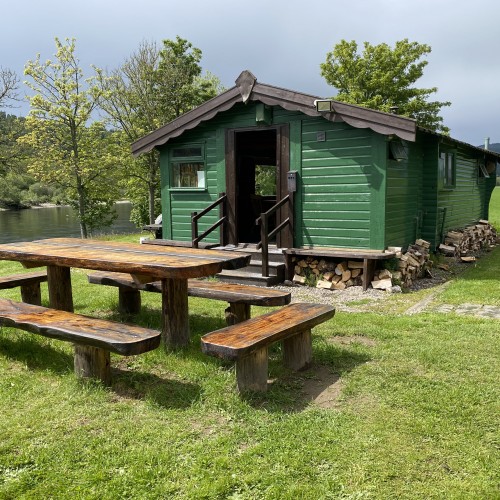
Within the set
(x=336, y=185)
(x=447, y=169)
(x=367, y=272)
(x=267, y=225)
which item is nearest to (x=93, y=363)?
(x=267, y=225)

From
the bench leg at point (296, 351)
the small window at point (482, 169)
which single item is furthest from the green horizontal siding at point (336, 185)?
the small window at point (482, 169)

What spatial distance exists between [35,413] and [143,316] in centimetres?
245

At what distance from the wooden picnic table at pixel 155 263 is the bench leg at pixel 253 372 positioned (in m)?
0.85

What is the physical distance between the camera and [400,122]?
684cm

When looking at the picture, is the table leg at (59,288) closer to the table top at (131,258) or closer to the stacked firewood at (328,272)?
the table top at (131,258)

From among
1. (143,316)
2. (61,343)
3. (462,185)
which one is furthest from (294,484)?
(462,185)

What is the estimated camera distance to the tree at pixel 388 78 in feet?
91.4

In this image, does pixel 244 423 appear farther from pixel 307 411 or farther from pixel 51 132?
pixel 51 132

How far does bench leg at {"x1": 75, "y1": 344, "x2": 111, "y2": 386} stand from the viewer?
11.9 ft

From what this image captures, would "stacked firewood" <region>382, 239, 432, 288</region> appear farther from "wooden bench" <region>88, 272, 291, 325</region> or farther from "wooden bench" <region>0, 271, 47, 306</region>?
"wooden bench" <region>0, 271, 47, 306</region>

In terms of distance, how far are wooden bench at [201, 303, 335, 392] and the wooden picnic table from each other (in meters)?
0.61

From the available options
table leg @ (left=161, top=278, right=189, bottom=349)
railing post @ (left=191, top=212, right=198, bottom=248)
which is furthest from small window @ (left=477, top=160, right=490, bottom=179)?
table leg @ (left=161, top=278, right=189, bottom=349)

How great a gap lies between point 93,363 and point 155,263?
904mm

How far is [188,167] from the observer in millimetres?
9609
